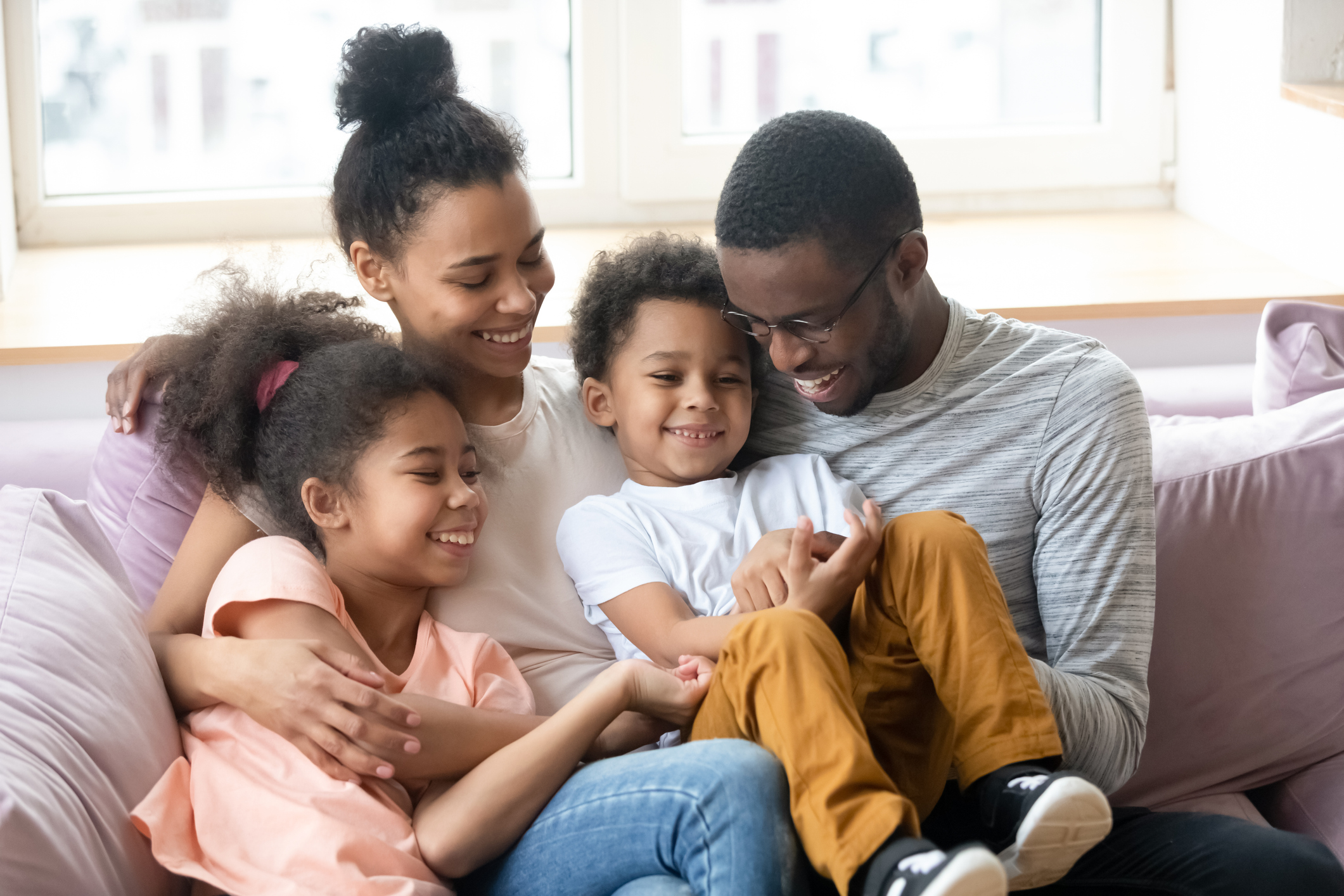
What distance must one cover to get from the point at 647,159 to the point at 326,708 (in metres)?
1.59

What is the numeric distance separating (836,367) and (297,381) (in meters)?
0.61

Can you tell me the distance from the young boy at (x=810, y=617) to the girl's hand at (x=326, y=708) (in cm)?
30

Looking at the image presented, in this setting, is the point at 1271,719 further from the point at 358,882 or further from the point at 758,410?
the point at 358,882

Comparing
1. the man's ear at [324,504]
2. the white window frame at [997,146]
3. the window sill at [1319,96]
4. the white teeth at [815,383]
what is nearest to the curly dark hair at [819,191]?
the white teeth at [815,383]

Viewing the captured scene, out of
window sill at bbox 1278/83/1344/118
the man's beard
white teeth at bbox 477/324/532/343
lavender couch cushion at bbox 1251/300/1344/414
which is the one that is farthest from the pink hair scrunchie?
window sill at bbox 1278/83/1344/118

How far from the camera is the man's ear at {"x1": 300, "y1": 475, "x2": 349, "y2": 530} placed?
140cm

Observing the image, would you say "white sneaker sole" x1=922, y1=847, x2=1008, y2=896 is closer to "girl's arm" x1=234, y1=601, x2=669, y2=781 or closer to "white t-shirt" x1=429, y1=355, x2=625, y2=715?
"girl's arm" x1=234, y1=601, x2=669, y2=781

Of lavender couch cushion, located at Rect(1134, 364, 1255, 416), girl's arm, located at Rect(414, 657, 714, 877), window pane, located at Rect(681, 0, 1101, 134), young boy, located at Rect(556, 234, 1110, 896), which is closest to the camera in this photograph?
young boy, located at Rect(556, 234, 1110, 896)

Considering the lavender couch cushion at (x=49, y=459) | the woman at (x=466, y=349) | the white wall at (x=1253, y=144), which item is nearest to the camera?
the woman at (x=466, y=349)

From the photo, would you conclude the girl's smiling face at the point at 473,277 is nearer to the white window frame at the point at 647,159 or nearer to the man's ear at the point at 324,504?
the man's ear at the point at 324,504

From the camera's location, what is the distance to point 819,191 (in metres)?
1.32

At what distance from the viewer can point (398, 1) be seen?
8.05 feet

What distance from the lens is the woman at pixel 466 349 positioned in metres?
1.43

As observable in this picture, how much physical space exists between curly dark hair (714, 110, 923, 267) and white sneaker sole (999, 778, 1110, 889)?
1.90 ft
